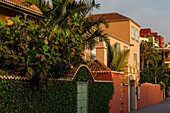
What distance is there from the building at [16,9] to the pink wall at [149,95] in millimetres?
17684

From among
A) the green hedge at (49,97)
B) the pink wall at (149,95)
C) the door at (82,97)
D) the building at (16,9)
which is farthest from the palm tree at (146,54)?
the door at (82,97)

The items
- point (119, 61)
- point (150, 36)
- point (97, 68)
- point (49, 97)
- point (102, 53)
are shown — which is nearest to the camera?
point (49, 97)

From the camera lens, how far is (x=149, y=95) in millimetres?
40000

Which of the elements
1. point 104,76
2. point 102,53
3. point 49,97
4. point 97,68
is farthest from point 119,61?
point 49,97

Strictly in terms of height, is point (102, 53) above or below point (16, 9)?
below

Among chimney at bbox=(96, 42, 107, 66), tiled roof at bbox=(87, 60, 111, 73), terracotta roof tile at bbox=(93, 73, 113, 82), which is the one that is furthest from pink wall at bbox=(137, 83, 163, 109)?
terracotta roof tile at bbox=(93, 73, 113, 82)

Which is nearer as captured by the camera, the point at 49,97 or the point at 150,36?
the point at 49,97

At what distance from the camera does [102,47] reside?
28.2 m

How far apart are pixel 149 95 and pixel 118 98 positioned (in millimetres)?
16511

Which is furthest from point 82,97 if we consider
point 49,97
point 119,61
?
point 119,61

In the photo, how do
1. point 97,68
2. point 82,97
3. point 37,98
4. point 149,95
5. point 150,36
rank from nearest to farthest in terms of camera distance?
point 37,98 < point 82,97 < point 97,68 < point 149,95 < point 150,36

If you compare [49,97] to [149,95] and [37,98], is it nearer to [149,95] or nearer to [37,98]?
[37,98]

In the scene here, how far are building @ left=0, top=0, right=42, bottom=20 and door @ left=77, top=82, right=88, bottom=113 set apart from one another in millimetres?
4049

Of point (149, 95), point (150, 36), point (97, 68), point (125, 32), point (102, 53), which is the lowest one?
point (149, 95)
